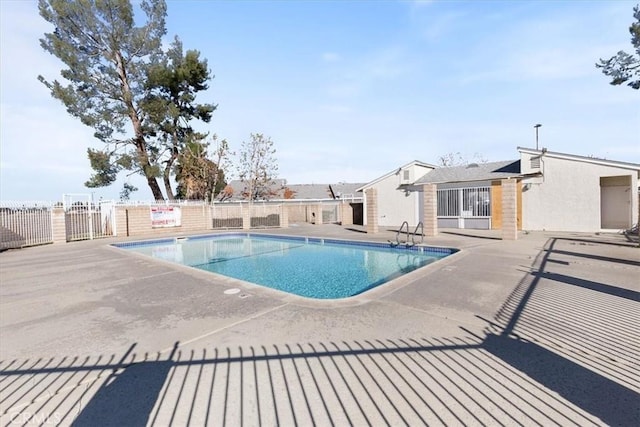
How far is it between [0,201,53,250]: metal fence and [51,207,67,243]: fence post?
0.31m

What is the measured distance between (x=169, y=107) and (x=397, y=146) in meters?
19.5

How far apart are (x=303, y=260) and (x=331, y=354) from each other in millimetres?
8177

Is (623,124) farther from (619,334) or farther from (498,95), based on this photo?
(619,334)

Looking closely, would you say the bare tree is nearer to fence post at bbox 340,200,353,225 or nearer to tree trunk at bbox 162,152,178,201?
tree trunk at bbox 162,152,178,201

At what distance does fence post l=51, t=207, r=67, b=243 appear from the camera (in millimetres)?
14875

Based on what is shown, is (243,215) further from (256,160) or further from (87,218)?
(87,218)

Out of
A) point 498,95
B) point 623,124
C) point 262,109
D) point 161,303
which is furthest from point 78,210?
point 623,124

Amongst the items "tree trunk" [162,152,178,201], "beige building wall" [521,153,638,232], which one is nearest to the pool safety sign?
"tree trunk" [162,152,178,201]

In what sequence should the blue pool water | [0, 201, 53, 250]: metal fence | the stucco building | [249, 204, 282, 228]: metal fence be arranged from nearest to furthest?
1. the blue pool water
2. [0, 201, 53, 250]: metal fence
3. the stucco building
4. [249, 204, 282, 228]: metal fence

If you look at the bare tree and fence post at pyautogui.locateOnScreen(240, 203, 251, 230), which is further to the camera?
the bare tree

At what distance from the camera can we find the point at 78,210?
640 inches

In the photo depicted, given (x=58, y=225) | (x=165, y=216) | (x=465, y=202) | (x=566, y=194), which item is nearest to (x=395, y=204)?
(x=465, y=202)

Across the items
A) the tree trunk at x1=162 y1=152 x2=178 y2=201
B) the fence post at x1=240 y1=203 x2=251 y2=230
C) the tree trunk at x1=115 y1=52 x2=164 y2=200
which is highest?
the tree trunk at x1=115 y1=52 x2=164 y2=200

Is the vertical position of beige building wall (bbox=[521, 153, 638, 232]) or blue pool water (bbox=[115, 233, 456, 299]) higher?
beige building wall (bbox=[521, 153, 638, 232])
